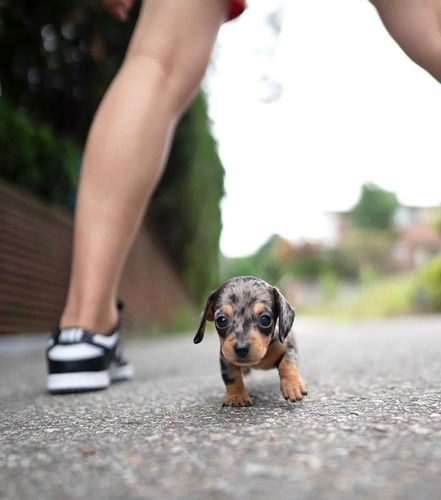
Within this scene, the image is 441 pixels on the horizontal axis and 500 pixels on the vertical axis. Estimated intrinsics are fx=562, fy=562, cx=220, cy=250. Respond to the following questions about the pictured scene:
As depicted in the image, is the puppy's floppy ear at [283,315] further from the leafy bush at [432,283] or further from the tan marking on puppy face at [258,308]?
the leafy bush at [432,283]

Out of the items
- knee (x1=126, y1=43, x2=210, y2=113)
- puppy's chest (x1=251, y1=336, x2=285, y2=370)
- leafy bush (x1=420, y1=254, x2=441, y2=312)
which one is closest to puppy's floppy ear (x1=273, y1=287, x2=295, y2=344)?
puppy's chest (x1=251, y1=336, x2=285, y2=370)

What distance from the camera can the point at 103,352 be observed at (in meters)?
2.11

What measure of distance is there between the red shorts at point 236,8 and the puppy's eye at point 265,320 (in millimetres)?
1336

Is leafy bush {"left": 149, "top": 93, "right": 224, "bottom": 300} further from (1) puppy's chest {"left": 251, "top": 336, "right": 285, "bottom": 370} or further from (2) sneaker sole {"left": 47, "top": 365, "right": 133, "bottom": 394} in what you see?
(1) puppy's chest {"left": 251, "top": 336, "right": 285, "bottom": 370}

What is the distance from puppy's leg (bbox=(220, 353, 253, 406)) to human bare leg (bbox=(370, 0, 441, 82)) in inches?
50.3

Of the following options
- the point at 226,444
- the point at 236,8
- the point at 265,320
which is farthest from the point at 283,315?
the point at 236,8

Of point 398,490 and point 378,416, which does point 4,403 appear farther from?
point 398,490

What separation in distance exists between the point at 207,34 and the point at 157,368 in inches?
76.2

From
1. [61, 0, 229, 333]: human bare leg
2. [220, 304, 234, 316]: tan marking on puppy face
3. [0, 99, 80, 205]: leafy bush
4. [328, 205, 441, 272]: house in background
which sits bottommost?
[220, 304, 234, 316]: tan marking on puppy face

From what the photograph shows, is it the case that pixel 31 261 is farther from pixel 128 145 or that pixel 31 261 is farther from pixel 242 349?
pixel 242 349

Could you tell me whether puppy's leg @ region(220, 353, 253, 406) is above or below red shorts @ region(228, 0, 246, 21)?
below

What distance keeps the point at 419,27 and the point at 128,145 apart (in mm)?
1141

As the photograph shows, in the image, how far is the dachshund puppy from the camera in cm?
151

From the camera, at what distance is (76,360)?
2035mm
